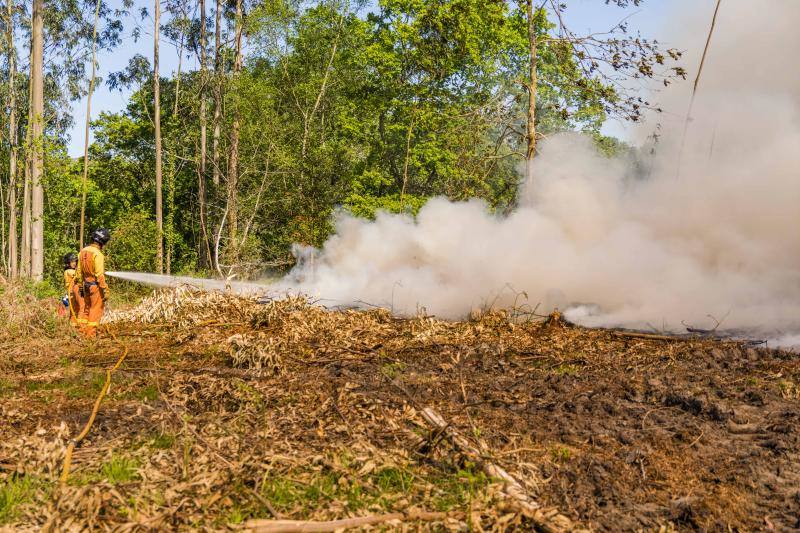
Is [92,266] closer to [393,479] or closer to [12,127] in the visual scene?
[393,479]

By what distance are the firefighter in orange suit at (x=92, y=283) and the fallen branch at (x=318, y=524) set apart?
840 cm

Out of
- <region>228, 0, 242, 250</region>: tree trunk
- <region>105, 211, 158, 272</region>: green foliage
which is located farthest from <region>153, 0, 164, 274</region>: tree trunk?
<region>228, 0, 242, 250</region>: tree trunk

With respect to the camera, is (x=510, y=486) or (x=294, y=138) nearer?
(x=510, y=486)

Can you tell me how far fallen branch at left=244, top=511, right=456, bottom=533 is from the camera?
381 centimetres

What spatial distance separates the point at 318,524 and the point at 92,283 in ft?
29.0

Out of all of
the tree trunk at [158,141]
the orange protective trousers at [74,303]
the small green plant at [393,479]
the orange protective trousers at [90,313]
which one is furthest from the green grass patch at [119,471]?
the tree trunk at [158,141]

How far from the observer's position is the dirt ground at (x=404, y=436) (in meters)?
4.22

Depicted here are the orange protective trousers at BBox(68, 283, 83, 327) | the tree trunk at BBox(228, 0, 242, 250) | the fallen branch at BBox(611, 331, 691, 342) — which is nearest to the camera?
the fallen branch at BBox(611, 331, 691, 342)

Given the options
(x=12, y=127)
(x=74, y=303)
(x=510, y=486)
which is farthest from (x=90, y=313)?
(x=12, y=127)

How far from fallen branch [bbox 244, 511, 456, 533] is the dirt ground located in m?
0.04

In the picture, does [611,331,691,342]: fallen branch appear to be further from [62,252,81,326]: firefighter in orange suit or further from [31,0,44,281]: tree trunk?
[31,0,44,281]: tree trunk

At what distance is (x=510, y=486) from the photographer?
174 inches

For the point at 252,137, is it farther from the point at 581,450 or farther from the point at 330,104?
the point at 581,450

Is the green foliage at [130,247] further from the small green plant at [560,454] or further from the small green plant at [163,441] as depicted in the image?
the small green plant at [560,454]
